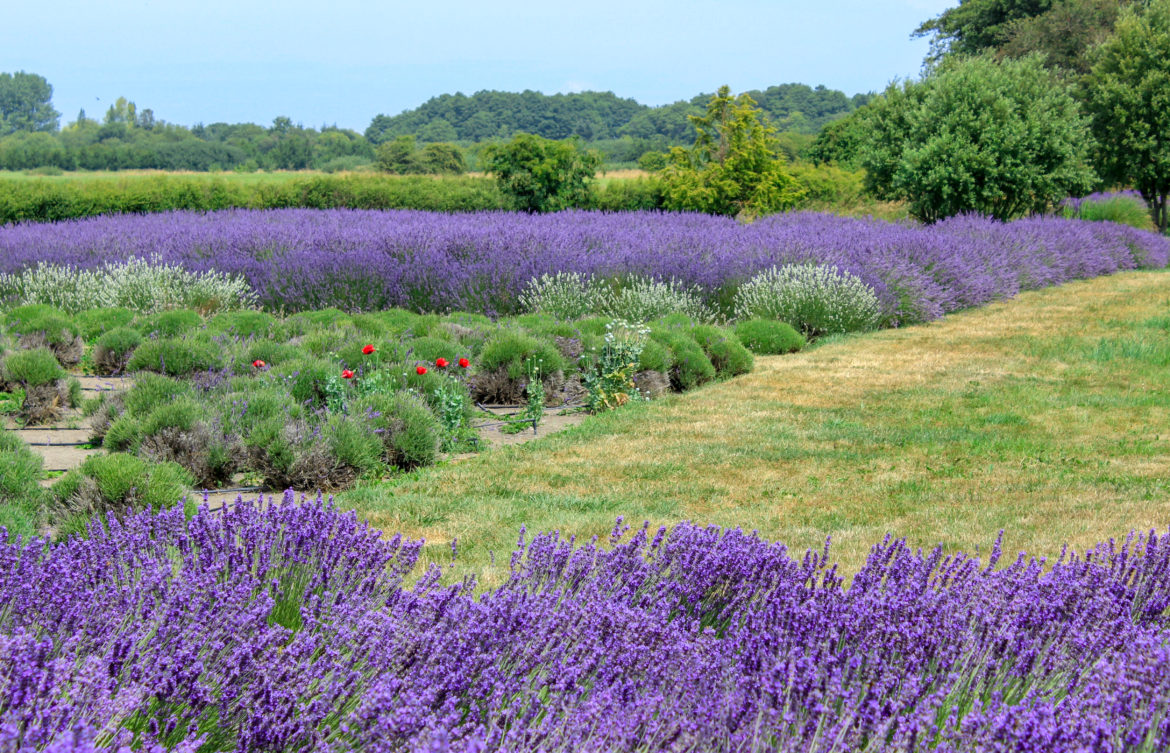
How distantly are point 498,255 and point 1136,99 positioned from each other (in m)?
20.4

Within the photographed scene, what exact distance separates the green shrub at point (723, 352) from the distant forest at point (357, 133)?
122ft

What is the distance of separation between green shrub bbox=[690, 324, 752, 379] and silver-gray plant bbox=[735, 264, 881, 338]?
7.08ft

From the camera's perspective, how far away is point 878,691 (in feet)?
6.82

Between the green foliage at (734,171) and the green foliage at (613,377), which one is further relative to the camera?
the green foliage at (734,171)

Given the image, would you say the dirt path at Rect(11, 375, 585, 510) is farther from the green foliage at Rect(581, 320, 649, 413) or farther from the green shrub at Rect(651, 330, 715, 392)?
the green shrub at Rect(651, 330, 715, 392)

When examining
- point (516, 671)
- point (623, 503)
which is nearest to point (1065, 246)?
point (623, 503)

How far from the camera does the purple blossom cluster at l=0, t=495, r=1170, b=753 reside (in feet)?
6.31

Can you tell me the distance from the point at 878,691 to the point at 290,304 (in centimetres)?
A: 1031

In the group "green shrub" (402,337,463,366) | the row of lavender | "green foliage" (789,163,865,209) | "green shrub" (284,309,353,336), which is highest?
"green foliage" (789,163,865,209)

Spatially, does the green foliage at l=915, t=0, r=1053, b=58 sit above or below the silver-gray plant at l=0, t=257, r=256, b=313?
above

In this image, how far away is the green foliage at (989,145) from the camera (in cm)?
2030

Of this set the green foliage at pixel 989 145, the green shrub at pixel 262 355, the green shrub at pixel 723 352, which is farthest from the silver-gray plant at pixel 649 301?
the green foliage at pixel 989 145

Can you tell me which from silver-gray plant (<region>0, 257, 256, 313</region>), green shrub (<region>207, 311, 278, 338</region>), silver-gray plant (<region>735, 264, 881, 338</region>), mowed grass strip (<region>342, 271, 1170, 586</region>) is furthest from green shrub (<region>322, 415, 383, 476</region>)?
silver-gray plant (<region>0, 257, 256, 313</region>)

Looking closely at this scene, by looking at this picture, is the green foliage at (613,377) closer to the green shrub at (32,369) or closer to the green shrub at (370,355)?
the green shrub at (370,355)
